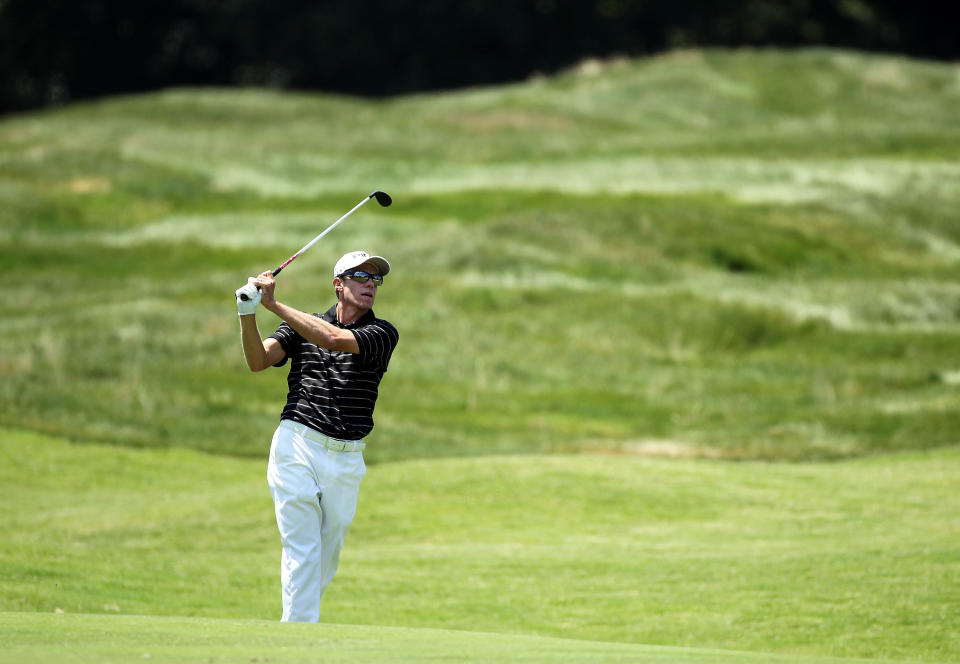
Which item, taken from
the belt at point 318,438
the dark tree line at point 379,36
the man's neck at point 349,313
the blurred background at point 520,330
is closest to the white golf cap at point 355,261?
the man's neck at point 349,313

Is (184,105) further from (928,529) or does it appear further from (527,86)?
(928,529)

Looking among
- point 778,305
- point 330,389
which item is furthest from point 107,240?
point 330,389

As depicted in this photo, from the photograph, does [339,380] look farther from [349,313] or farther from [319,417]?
[349,313]

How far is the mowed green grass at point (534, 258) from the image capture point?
31922 mm

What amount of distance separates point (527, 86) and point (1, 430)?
64.6 meters

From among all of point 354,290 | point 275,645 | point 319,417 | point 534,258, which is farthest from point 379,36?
point 275,645

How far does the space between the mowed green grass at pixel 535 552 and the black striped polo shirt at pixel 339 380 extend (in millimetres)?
1350

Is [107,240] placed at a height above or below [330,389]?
below

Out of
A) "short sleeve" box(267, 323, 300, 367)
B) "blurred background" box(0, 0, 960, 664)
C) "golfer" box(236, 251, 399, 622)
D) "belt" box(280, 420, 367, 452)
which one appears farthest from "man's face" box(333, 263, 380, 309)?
"blurred background" box(0, 0, 960, 664)

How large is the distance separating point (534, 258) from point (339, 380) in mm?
36493

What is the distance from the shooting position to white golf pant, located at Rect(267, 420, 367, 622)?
9648 millimetres

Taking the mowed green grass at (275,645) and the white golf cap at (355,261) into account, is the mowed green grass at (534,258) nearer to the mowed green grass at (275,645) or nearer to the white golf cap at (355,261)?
the white golf cap at (355,261)

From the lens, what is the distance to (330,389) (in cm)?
979

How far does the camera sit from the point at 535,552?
1611cm
